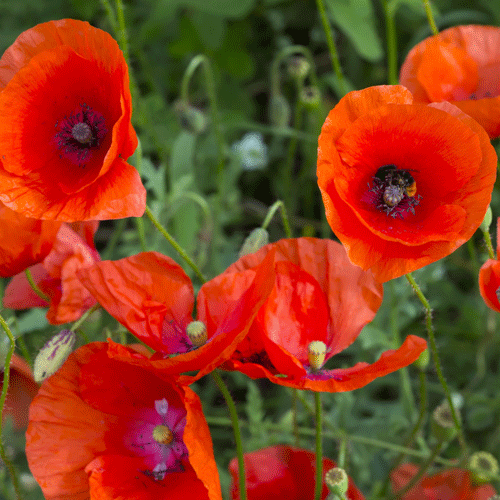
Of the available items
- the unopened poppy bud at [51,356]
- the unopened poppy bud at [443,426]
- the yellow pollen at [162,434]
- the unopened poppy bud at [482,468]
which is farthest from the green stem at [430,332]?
the unopened poppy bud at [51,356]

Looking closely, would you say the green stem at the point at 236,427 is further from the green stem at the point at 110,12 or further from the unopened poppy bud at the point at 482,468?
the green stem at the point at 110,12

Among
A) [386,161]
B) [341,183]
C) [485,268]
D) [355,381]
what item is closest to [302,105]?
→ [386,161]

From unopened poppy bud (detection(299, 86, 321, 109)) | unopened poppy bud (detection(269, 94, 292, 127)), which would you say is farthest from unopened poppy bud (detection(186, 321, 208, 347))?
unopened poppy bud (detection(269, 94, 292, 127))

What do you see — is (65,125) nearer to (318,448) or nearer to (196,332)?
(196,332)

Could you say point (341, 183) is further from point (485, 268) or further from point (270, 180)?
point (270, 180)

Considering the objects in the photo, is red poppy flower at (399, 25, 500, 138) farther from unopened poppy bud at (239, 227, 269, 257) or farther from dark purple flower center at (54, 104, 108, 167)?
dark purple flower center at (54, 104, 108, 167)

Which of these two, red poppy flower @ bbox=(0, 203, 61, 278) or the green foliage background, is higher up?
red poppy flower @ bbox=(0, 203, 61, 278)
